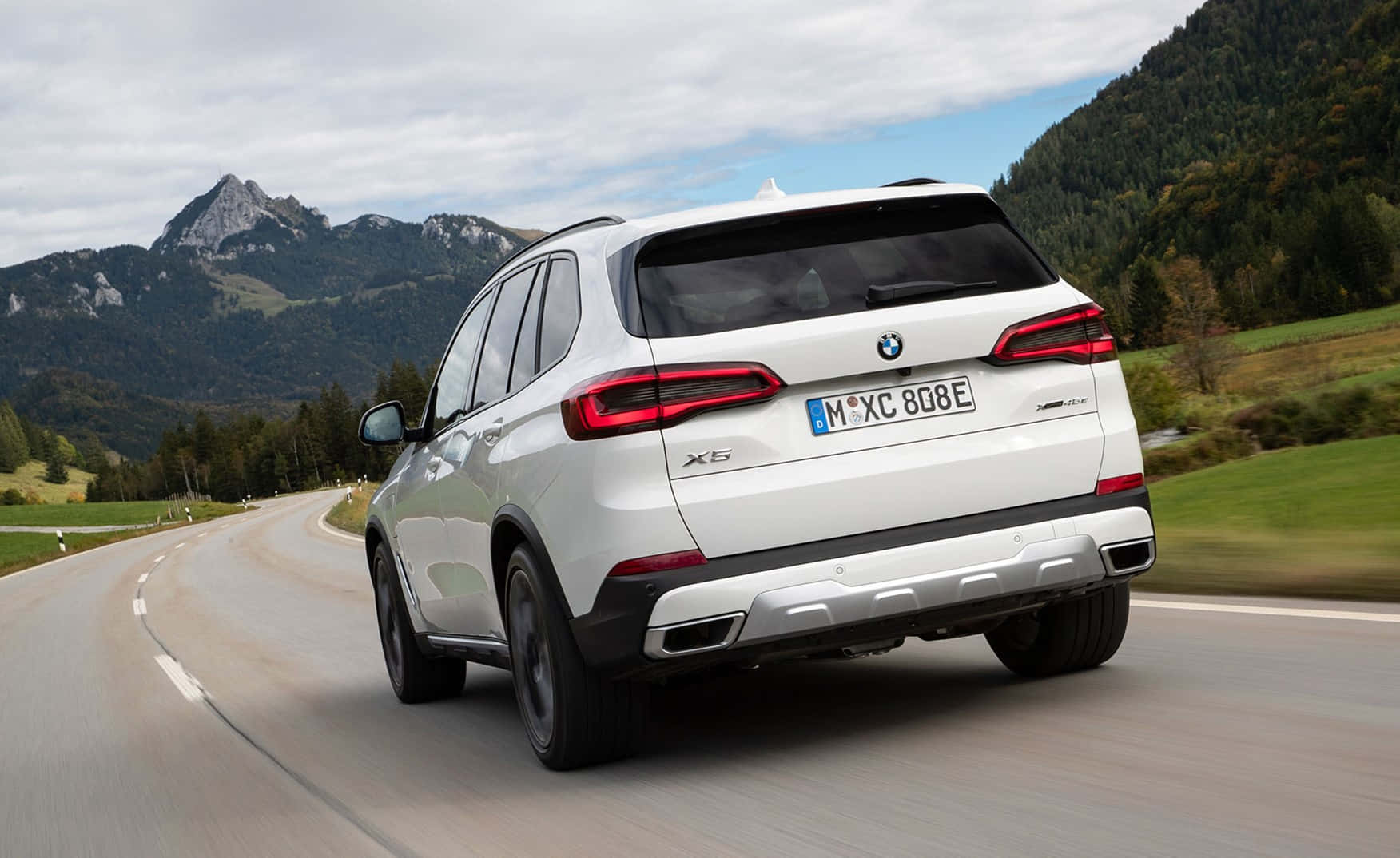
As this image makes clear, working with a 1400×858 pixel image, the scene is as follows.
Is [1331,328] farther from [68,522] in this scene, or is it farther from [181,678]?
[68,522]

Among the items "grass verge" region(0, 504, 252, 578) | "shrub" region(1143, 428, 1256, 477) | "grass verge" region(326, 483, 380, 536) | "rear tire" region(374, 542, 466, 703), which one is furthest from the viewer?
"grass verge" region(0, 504, 252, 578)

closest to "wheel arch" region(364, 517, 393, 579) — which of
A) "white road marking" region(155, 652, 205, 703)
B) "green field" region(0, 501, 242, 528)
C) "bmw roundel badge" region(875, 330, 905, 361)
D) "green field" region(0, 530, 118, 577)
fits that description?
"white road marking" region(155, 652, 205, 703)

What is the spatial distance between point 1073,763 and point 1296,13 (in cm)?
20305

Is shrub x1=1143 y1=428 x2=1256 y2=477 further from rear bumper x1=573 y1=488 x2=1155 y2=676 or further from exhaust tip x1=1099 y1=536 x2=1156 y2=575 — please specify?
rear bumper x1=573 y1=488 x2=1155 y2=676

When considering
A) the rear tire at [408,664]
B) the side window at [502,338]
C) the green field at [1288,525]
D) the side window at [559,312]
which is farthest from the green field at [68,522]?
the side window at [559,312]

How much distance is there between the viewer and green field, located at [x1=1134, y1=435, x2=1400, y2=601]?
7.21 meters

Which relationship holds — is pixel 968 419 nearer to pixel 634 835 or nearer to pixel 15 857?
pixel 634 835

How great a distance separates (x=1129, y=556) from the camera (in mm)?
4746

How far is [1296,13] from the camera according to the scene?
18462cm

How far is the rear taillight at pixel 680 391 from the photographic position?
14.3 ft

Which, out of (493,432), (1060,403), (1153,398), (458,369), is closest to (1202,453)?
(1153,398)

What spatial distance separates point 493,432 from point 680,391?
53.6 inches

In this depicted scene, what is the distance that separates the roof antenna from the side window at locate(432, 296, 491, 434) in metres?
1.70

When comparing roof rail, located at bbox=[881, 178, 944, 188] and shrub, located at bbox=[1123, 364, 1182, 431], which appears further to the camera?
shrub, located at bbox=[1123, 364, 1182, 431]
